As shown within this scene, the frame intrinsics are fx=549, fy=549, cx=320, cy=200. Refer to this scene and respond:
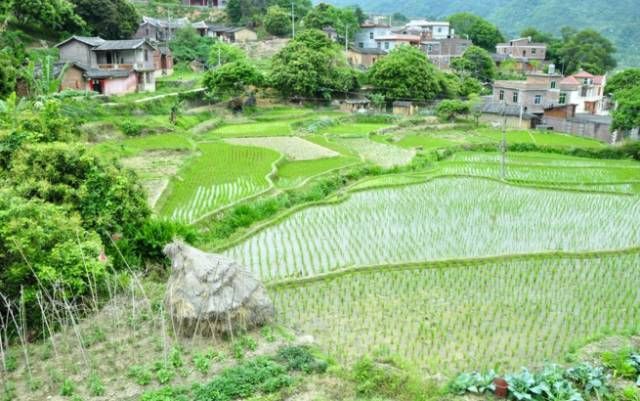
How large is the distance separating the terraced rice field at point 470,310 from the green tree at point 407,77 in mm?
26959

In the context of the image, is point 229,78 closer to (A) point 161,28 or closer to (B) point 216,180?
(B) point 216,180

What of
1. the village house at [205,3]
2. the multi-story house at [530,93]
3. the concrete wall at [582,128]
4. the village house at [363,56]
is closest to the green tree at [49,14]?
the village house at [363,56]

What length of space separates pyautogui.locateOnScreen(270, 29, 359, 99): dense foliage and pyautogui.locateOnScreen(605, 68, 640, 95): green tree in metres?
20.6

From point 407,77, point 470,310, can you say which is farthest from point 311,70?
point 470,310

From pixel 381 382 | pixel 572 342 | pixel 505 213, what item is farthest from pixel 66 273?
pixel 505 213

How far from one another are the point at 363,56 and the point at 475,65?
1005cm

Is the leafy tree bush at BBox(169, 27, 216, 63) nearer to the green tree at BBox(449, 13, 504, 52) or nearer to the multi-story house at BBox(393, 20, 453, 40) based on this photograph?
the multi-story house at BBox(393, 20, 453, 40)

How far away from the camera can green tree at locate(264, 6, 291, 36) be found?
52.4 metres

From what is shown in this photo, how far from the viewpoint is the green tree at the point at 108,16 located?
38125 mm

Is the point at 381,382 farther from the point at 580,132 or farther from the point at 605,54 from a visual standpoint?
the point at 605,54

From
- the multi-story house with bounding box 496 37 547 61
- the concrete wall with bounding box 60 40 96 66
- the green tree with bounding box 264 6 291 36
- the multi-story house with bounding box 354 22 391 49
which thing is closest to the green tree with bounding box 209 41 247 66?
the concrete wall with bounding box 60 40 96 66

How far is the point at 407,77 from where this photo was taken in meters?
37.9

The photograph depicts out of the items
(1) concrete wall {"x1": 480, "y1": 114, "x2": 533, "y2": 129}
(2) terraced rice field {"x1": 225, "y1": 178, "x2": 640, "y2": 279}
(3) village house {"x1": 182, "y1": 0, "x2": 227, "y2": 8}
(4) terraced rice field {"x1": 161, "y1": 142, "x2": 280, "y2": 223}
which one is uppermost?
(3) village house {"x1": 182, "y1": 0, "x2": 227, "y2": 8}

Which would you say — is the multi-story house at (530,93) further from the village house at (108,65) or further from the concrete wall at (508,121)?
the village house at (108,65)
